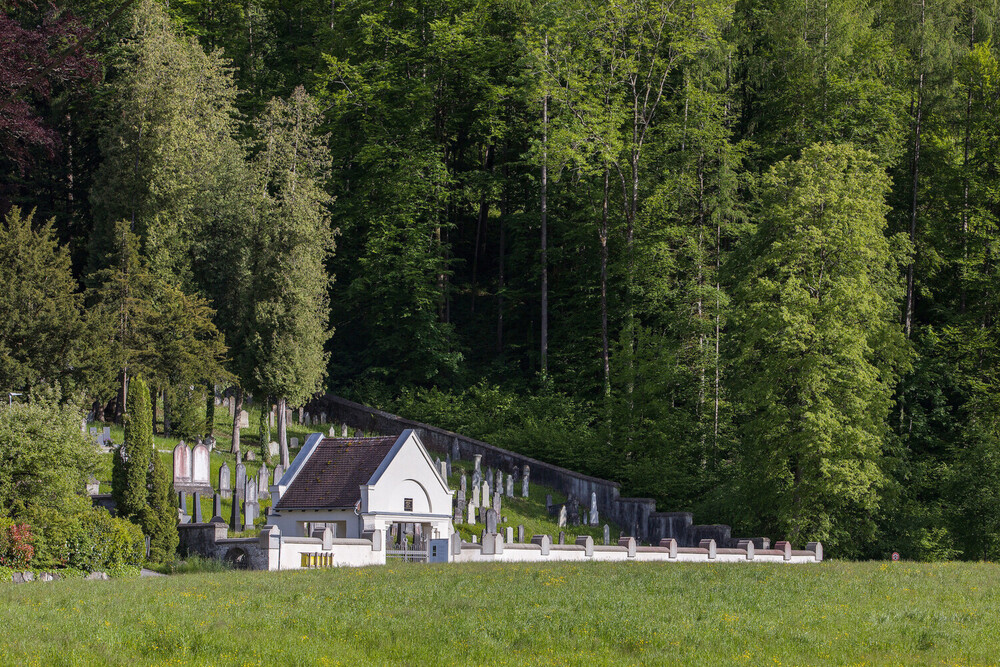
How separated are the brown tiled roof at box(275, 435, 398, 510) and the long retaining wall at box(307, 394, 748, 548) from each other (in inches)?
422

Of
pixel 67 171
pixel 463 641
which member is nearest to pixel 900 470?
pixel 463 641

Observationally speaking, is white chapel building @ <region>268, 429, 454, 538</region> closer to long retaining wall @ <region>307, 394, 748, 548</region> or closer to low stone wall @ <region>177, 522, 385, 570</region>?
low stone wall @ <region>177, 522, 385, 570</region>

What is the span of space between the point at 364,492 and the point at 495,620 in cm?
1329

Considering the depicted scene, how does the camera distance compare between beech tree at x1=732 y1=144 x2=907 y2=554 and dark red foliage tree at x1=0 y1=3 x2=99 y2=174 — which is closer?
beech tree at x1=732 y1=144 x2=907 y2=554

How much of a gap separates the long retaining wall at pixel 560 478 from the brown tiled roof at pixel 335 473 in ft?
35.2

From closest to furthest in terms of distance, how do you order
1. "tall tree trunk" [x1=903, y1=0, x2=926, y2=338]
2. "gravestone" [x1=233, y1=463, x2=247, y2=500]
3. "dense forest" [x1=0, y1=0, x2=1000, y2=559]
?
1. "gravestone" [x1=233, y1=463, x2=247, y2=500]
2. "dense forest" [x1=0, y1=0, x2=1000, y2=559]
3. "tall tree trunk" [x1=903, y1=0, x2=926, y2=338]

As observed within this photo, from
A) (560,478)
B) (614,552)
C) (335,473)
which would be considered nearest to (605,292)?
(560,478)

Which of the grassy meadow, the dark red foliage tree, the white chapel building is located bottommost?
the grassy meadow

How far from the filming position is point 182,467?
3756cm

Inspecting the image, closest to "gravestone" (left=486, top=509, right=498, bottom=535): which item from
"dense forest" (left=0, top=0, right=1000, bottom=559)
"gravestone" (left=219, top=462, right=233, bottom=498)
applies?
"dense forest" (left=0, top=0, right=1000, bottom=559)

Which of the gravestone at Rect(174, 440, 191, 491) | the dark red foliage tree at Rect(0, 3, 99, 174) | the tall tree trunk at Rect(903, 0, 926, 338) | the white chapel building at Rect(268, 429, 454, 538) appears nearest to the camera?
the white chapel building at Rect(268, 429, 454, 538)

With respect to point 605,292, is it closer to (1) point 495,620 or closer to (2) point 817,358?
(2) point 817,358

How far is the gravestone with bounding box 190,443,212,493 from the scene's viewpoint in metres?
37.9

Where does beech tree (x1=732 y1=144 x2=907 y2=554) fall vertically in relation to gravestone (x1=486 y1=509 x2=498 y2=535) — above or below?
above
